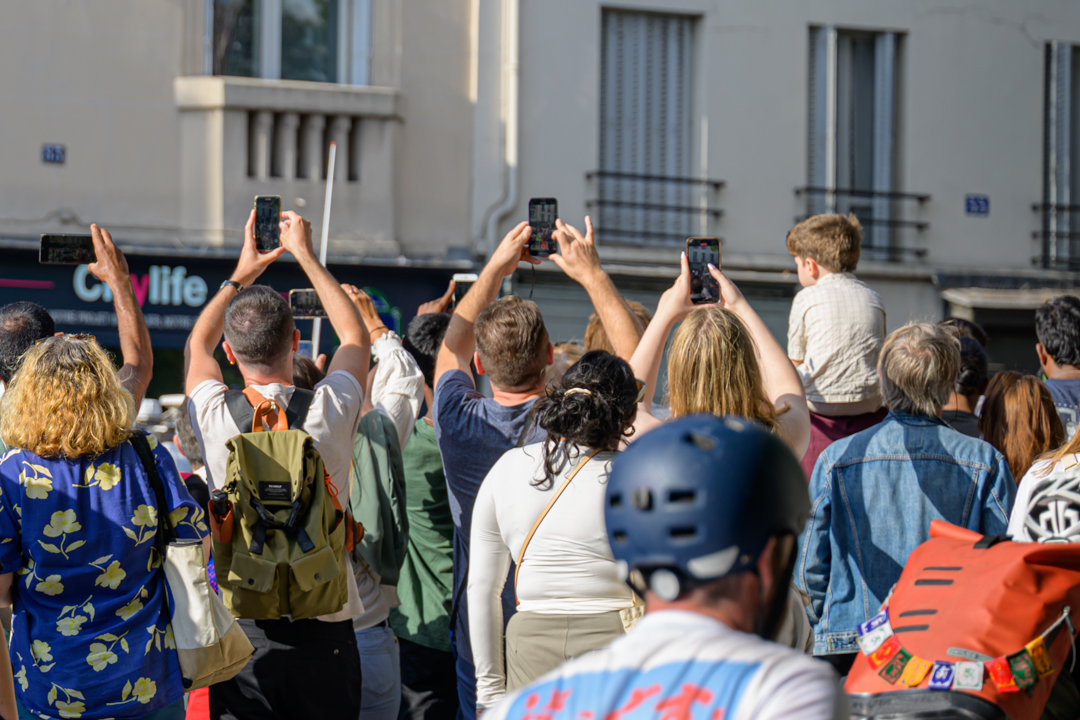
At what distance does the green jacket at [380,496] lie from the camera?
4109 mm

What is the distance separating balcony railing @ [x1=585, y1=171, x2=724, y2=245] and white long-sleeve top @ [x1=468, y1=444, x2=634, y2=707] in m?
8.41

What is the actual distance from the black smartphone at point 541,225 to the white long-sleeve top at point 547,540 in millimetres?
A: 1182

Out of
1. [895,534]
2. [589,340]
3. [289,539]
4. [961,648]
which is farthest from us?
[589,340]

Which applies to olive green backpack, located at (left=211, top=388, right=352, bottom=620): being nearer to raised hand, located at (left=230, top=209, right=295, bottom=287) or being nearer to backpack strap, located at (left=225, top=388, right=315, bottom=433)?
backpack strap, located at (left=225, top=388, right=315, bottom=433)

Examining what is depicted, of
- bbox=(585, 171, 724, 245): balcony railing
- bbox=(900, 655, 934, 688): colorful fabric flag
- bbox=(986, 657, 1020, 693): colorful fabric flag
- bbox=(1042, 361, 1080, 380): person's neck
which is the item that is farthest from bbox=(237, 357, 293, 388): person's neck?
bbox=(585, 171, 724, 245): balcony railing

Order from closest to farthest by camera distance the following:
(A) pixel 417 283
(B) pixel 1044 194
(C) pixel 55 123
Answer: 1. (C) pixel 55 123
2. (A) pixel 417 283
3. (B) pixel 1044 194

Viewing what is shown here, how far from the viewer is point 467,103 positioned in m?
11.0

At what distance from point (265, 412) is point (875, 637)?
1.98 meters

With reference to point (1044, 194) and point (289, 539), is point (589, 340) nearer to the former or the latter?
point (289, 539)

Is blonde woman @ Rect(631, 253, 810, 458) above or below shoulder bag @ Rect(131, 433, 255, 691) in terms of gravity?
above

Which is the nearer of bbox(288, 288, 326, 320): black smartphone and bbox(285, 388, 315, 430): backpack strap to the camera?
bbox(285, 388, 315, 430): backpack strap

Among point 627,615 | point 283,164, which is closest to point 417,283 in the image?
point 283,164

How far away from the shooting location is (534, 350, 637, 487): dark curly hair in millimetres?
3078

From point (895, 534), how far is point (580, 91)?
818cm
